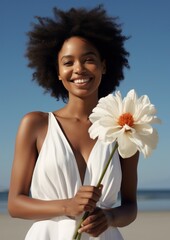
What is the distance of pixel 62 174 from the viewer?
2346mm

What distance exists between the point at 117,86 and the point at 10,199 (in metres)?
1.00

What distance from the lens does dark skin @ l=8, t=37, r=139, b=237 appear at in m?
2.24

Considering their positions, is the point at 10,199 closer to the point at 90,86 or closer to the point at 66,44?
the point at 90,86

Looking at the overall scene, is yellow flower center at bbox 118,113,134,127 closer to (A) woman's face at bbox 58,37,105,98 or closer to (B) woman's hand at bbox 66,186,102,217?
(B) woman's hand at bbox 66,186,102,217

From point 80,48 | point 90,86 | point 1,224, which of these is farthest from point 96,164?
point 1,224

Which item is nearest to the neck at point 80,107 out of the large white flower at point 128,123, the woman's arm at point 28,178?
the woman's arm at point 28,178

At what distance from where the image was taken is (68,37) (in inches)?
102

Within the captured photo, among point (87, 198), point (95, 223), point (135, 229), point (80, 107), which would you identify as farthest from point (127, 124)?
point (135, 229)

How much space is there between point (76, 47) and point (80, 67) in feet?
0.49

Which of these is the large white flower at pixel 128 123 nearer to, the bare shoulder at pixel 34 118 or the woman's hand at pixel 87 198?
the woman's hand at pixel 87 198

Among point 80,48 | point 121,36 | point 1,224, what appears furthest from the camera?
point 1,224

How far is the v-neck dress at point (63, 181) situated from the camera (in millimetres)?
2320

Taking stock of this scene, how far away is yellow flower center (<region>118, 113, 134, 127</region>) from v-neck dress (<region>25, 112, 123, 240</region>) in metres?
0.84

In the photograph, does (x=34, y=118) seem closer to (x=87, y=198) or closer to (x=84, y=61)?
(x=84, y=61)
